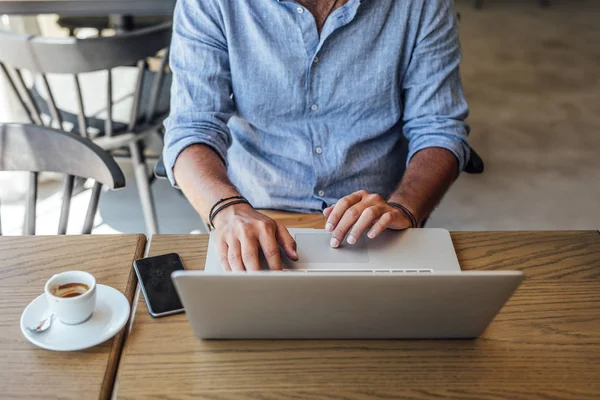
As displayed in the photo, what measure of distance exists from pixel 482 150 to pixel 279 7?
1875mm

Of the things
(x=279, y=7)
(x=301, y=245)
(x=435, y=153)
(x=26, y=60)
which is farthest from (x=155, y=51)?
(x=301, y=245)

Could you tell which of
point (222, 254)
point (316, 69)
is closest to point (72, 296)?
point (222, 254)

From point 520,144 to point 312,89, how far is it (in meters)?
1.96

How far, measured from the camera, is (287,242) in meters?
0.94

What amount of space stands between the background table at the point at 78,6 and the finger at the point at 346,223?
126cm

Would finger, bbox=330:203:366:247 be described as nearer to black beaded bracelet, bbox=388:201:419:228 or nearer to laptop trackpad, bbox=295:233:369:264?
laptop trackpad, bbox=295:233:369:264

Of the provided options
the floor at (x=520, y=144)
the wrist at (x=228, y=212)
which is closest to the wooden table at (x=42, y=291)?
the wrist at (x=228, y=212)

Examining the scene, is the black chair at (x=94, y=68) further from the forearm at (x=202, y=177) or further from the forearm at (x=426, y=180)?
the forearm at (x=426, y=180)

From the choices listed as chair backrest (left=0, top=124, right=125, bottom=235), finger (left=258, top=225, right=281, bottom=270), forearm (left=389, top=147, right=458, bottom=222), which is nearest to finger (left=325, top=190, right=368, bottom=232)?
finger (left=258, top=225, right=281, bottom=270)

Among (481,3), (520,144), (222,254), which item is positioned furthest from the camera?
(481,3)

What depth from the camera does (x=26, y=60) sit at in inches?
63.0

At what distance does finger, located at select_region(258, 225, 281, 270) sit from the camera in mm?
913

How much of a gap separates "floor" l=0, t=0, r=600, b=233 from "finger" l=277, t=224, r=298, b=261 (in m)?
1.42

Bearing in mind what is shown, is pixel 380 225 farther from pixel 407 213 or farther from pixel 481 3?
pixel 481 3
